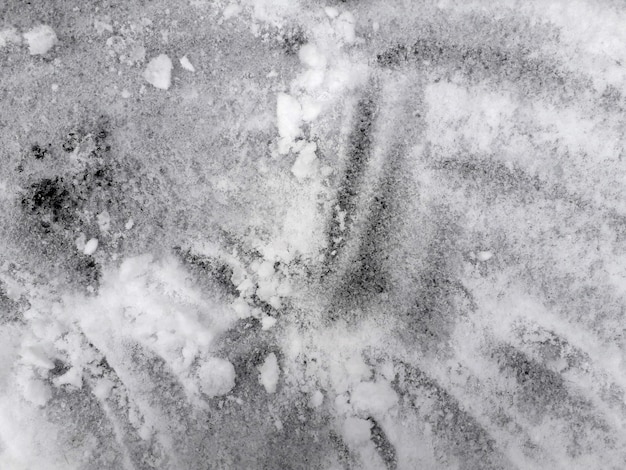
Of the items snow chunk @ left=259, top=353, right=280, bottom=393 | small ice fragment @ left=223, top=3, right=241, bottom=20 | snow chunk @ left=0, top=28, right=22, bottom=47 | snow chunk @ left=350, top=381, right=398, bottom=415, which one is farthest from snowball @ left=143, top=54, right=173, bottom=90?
snow chunk @ left=350, top=381, right=398, bottom=415

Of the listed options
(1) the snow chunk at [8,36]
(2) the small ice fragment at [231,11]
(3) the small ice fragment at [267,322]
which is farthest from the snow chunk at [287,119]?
(1) the snow chunk at [8,36]

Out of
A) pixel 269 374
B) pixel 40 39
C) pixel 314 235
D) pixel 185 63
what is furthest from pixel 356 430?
pixel 40 39

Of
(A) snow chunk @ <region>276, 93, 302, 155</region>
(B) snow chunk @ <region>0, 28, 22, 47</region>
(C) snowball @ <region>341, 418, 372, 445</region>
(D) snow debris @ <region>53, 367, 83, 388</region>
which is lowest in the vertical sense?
(D) snow debris @ <region>53, 367, 83, 388</region>

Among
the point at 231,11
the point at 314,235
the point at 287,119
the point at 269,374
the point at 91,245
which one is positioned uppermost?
the point at 231,11

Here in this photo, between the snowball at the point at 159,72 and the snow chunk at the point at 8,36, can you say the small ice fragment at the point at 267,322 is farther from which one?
the snow chunk at the point at 8,36

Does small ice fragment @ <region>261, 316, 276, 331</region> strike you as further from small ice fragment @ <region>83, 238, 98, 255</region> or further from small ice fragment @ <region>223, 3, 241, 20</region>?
small ice fragment @ <region>223, 3, 241, 20</region>

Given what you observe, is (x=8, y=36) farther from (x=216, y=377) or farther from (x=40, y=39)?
(x=216, y=377)
